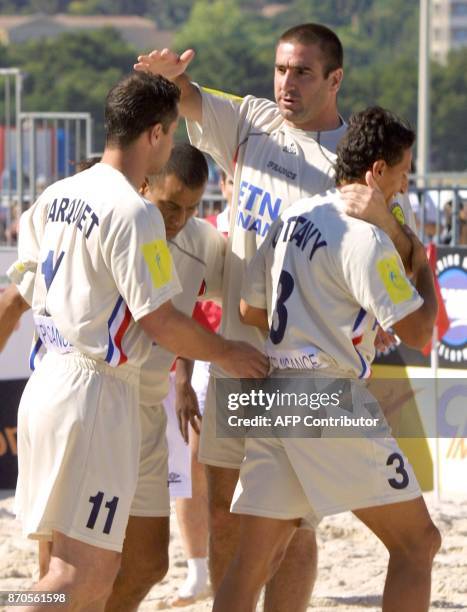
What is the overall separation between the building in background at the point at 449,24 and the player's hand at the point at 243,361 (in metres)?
152

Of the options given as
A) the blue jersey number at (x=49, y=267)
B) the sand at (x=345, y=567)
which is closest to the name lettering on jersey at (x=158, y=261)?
the blue jersey number at (x=49, y=267)

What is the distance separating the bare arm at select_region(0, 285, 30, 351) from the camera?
4.80 metres

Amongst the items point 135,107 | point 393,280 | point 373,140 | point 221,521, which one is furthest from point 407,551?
point 135,107

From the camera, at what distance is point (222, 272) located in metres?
5.04

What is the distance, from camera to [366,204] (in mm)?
4129

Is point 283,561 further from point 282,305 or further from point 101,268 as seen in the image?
point 101,268

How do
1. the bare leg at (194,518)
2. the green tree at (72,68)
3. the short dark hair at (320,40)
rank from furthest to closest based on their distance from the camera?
the green tree at (72,68), the bare leg at (194,518), the short dark hair at (320,40)

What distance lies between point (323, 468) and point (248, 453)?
317mm

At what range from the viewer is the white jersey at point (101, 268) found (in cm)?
401

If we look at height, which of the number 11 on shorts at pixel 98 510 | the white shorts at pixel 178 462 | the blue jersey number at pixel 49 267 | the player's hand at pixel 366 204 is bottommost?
the white shorts at pixel 178 462

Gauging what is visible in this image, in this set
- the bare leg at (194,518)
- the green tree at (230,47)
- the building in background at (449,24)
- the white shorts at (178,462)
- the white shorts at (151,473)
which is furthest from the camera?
the building in background at (449,24)

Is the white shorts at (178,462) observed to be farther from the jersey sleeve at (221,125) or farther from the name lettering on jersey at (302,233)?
the name lettering on jersey at (302,233)

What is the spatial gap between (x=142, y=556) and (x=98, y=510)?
75cm

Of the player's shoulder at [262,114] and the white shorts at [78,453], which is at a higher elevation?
the player's shoulder at [262,114]
